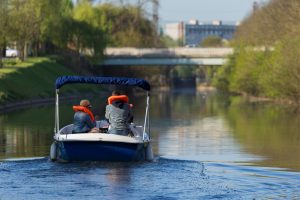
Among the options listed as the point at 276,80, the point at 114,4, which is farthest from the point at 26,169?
the point at 114,4

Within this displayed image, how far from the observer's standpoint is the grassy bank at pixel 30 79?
251 ft

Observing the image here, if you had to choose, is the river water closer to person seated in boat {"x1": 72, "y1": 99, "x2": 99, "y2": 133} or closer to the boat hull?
the boat hull

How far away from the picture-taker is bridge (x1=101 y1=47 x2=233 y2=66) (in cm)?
12438

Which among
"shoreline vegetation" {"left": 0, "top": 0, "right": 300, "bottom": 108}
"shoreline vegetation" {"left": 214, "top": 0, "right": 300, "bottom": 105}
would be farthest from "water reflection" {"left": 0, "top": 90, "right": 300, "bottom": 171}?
"shoreline vegetation" {"left": 0, "top": 0, "right": 300, "bottom": 108}

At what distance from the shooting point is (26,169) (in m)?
28.8

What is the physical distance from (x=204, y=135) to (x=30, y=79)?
44.0 meters

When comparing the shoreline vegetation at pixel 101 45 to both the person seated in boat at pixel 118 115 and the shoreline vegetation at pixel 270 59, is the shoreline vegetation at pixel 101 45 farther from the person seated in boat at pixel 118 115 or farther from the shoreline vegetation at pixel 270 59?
the person seated in boat at pixel 118 115

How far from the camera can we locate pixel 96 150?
30438 mm

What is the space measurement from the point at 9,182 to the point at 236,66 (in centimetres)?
8997

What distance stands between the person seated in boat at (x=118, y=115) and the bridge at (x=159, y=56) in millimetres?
91248

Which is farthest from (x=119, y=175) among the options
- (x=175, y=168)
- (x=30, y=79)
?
(x=30, y=79)

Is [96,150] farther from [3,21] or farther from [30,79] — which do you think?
[3,21]

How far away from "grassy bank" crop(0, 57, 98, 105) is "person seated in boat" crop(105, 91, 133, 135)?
38.3 metres

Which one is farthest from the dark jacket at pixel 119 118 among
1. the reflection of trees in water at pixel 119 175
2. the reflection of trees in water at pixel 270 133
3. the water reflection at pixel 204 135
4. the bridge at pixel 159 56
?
the bridge at pixel 159 56
